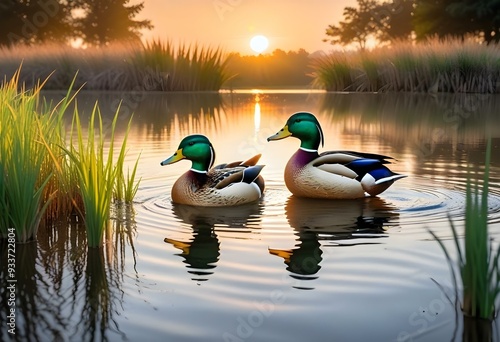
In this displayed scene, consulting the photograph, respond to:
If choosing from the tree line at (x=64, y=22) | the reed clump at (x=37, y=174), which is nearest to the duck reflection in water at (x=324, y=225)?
the reed clump at (x=37, y=174)

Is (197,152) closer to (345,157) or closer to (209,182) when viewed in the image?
(209,182)

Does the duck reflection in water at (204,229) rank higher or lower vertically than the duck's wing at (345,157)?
lower

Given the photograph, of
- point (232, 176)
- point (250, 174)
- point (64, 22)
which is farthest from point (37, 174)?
point (64, 22)

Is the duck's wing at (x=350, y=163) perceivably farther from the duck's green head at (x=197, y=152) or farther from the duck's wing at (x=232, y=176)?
the duck's green head at (x=197, y=152)

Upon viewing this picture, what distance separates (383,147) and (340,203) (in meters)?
4.09

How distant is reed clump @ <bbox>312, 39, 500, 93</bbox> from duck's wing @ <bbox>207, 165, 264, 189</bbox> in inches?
673

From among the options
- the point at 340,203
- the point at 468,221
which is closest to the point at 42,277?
the point at 468,221

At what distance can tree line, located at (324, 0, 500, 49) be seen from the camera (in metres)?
39.5

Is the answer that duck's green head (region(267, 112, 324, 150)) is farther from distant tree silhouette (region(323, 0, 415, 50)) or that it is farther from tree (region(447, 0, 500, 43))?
distant tree silhouette (region(323, 0, 415, 50))

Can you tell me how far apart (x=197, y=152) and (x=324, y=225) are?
1.50 meters

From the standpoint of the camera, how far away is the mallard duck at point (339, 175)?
6.79 metres

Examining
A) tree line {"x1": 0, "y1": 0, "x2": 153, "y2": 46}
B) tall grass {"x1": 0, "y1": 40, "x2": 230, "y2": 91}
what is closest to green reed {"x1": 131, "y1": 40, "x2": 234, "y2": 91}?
tall grass {"x1": 0, "y1": 40, "x2": 230, "y2": 91}

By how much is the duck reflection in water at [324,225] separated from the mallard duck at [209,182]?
0.38 metres

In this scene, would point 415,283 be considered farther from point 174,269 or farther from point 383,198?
point 383,198
